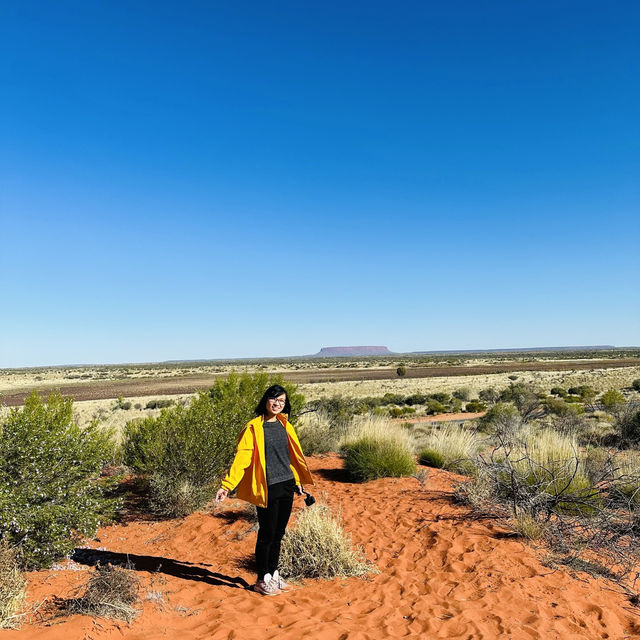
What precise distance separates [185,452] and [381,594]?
4.07 metres

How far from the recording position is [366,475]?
30.7ft

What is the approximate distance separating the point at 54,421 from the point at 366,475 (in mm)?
5919

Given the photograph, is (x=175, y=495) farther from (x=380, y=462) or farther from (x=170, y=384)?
(x=170, y=384)

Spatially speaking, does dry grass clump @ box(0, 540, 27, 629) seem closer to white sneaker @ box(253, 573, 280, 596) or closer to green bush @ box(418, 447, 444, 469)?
white sneaker @ box(253, 573, 280, 596)

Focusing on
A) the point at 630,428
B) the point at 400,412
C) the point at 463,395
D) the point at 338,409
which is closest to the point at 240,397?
the point at 338,409

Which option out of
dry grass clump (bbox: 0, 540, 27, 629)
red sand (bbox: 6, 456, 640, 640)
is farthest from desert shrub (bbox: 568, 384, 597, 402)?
dry grass clump (bbox: 0, 540, 27, 629)

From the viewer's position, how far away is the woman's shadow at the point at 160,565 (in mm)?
5012

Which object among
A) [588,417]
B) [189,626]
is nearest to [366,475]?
[189,626]

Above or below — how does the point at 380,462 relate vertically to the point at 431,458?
above

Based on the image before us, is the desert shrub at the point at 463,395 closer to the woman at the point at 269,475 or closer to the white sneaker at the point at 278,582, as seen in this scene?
the white sneaker at the point at 278,582

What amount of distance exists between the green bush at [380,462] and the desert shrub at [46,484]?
508 cm

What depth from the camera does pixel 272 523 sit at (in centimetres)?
449

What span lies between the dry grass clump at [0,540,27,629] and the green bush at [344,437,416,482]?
6.44 metres

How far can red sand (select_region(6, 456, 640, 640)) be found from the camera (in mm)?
3881
